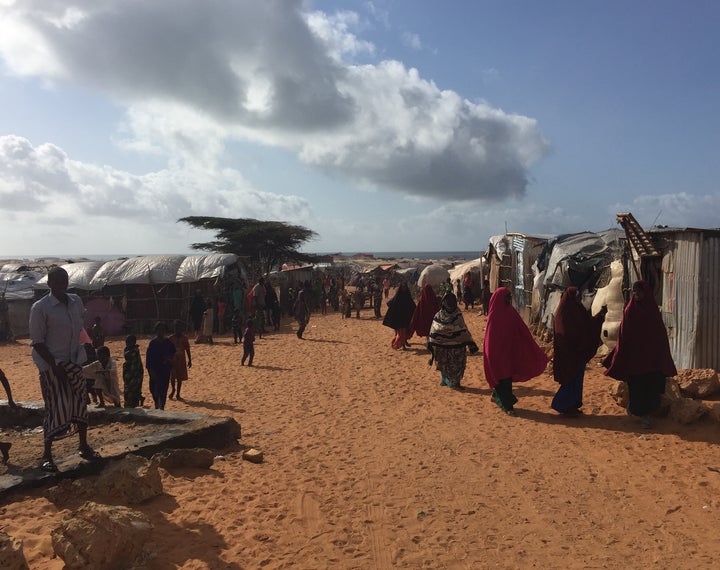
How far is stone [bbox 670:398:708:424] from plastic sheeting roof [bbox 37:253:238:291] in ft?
49.9

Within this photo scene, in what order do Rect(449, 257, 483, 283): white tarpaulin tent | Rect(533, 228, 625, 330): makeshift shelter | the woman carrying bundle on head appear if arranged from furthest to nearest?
Rect(449, 257, 483, 283): white tarpaulin tent
Rect(533, 228, 625, 330): makeshift shelter
the woman carrying bundle on head

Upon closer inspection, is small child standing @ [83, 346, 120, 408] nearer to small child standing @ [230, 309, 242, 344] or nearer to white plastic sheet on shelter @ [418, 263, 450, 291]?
small child standing @ [230, 309, 242, 344]

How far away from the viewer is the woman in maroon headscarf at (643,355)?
6281 millimetres

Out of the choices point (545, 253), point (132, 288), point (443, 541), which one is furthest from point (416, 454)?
point (132, 288)

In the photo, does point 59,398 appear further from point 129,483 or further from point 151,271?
point 151,271

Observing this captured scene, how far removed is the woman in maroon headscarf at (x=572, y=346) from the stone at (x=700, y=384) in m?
1.58

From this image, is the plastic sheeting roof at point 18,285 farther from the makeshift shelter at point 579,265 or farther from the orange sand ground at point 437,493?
the makeshift shelter at point 579,265

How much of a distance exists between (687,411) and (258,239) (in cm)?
2588

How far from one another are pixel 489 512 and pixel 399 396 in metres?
4.27

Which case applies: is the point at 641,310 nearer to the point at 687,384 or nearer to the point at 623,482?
the point at 687,384

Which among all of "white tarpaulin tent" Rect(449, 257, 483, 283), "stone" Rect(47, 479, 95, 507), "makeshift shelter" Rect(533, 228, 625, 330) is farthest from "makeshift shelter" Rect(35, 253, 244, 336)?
"stone" Rect(47, 479, 95, 507)

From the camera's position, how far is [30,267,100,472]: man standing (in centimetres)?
435

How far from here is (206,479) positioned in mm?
4918

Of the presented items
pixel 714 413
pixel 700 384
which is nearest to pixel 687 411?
pixel 714 413
